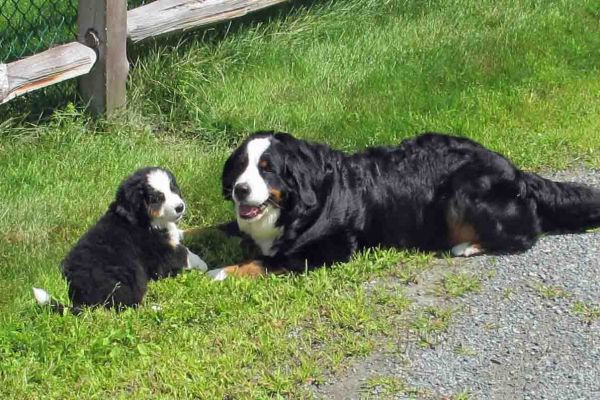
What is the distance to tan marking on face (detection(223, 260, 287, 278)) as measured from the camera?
581 cm

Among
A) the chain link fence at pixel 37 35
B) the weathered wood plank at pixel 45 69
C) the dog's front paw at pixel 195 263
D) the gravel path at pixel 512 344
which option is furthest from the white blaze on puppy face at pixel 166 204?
the chain link fence at pixel 37 35

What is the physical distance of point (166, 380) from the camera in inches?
190

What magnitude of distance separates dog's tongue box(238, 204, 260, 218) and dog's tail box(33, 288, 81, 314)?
3.57 feet

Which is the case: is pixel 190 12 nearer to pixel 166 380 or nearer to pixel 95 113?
pixel 95 113

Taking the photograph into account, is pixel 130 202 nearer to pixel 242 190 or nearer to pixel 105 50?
pixel 242 190

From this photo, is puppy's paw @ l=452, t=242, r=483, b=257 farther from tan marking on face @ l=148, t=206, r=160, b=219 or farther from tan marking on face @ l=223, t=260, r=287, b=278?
tan marking on face @ l=148, t=206, r=160, b=219

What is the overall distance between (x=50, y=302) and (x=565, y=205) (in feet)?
10.1

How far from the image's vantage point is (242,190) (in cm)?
562

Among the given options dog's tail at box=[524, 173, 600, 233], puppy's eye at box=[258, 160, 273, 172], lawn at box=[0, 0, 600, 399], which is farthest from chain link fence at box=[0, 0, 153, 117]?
dog's tail at box=[524, 173, 600, 233]

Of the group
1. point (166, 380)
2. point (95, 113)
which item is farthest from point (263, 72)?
point (166, 380)

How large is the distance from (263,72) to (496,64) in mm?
2069

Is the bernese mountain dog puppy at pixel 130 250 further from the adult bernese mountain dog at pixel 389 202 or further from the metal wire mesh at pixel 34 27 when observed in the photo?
the metal wire mesh at pixel 34 27

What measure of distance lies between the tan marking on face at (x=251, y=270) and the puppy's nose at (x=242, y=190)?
1.45ft

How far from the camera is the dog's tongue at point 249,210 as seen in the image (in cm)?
576
